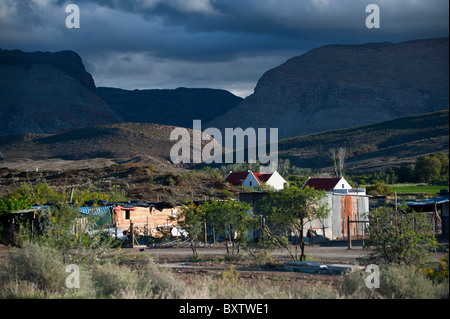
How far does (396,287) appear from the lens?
9.69 metres

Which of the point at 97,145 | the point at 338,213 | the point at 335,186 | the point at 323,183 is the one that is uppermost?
the point at 97,145

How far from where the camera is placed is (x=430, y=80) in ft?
651

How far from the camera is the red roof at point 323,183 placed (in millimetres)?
47812

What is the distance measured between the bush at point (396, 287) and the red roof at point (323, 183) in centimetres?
3765

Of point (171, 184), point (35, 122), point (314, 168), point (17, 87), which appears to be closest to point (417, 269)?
point (171, 184)

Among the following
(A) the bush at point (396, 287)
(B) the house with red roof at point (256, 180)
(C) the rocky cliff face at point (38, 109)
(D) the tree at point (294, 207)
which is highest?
(C) the rocky cliff face at point (38, 109)

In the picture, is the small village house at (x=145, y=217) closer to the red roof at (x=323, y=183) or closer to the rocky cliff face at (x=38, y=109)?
the red roof at (x=323, y=183)

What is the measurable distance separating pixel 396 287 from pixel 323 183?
132ft

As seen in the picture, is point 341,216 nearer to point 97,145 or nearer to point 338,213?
point 338,213

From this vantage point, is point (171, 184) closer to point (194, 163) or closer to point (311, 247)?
point (311, 247)

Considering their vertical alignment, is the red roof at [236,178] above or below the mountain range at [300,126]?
below

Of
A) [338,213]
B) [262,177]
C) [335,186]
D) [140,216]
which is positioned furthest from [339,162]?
[140,216]

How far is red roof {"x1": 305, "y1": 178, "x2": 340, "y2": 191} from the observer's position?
47812mm

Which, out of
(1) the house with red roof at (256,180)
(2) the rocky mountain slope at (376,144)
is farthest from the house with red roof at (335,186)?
(2) the rocky mountain slope at (376,144)
